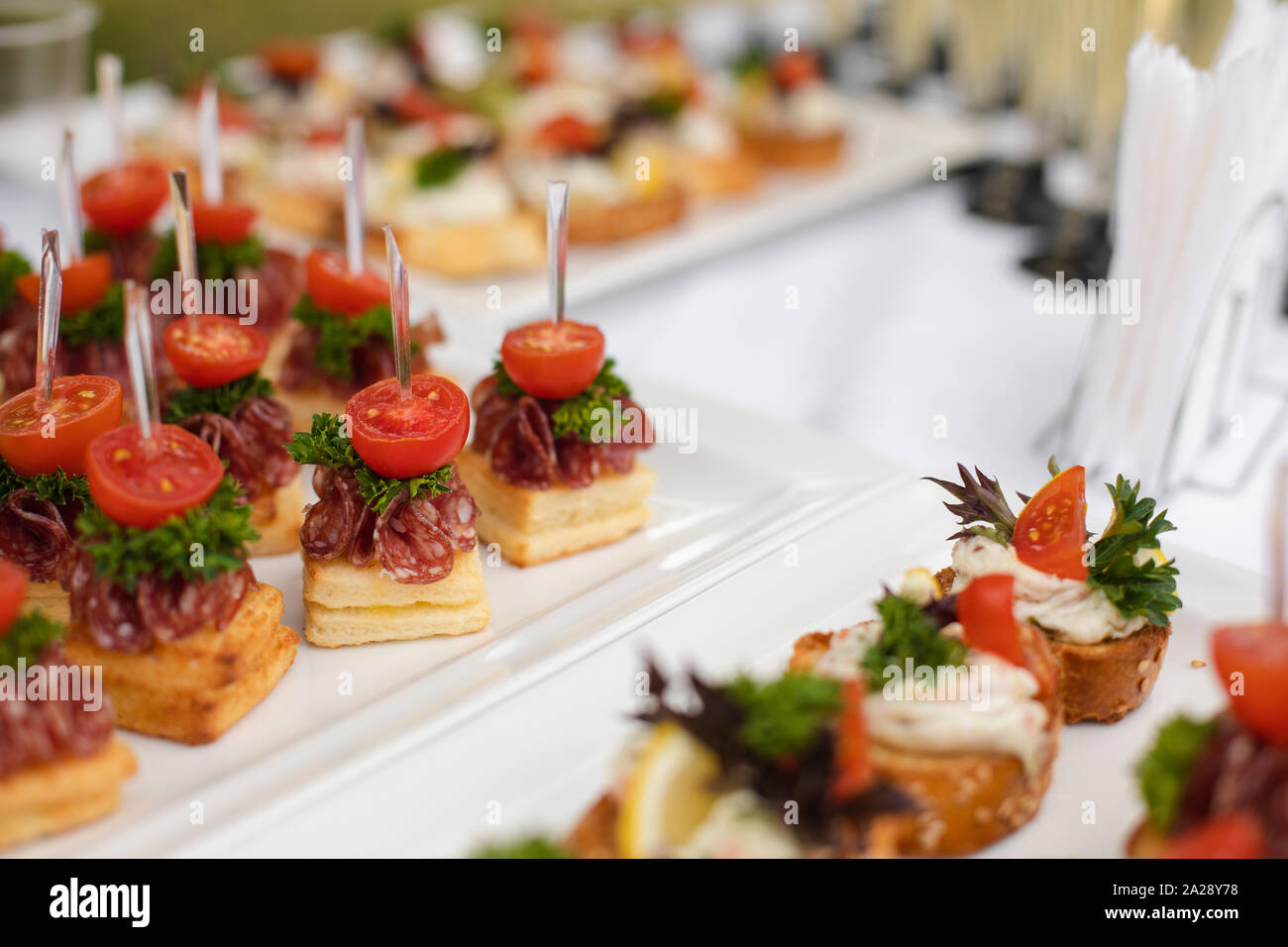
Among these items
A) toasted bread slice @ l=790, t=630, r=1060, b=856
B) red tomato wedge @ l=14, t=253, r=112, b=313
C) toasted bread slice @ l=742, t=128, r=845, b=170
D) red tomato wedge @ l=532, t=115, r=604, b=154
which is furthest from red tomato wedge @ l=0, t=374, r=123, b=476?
toasted bread slice @ l=742, t=128, r=845, b=170

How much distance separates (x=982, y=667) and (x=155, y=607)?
4.39 ft

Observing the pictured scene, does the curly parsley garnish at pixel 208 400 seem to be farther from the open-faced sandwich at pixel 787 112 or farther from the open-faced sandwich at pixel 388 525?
the open-faced sandwich at pixel 787 112

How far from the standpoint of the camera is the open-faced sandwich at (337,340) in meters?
3.07

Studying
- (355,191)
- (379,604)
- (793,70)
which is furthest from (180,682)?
(793,70)

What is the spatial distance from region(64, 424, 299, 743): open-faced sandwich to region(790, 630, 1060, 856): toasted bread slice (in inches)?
43.3

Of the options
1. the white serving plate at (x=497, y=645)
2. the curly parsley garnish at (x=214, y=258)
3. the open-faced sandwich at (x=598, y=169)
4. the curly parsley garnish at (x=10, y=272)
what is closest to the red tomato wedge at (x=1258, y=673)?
the white serving plate at (x=497, y=645)

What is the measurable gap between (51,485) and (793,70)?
395 cm

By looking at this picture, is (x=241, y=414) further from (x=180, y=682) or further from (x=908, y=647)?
(x=908, y=647)

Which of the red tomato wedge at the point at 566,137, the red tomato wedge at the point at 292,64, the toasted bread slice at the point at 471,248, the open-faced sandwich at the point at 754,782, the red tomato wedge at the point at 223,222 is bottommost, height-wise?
the open-faced sandwich at the point at 754,782

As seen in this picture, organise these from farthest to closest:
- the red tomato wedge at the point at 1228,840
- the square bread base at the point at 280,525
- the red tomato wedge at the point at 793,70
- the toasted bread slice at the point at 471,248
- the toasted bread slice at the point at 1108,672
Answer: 1. the red tomato wedge at the point at 793,70
2. the toasted bread slice at the point at 471,248
3. the square bread base at the point at 280,525
4. the toasted bread slice at the point at 1108,672
5. the red tomato wedge at the point at 1228,840

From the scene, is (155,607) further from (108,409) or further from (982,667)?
(982,667)

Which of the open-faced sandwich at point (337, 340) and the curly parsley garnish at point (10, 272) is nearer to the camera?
the open-faced sandwich at point (337, 340)

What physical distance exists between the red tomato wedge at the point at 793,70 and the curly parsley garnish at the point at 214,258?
9.04ft

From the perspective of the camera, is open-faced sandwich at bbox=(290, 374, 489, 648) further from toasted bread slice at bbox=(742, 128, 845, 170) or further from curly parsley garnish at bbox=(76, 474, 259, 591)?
toasted bread slice at bbox=(742, 128, 845, 170)
